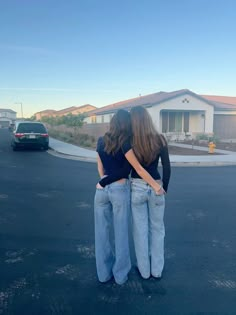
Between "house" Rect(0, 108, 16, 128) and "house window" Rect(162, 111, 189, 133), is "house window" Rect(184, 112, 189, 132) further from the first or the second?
"house" Rect(0, 108, 16, 128)

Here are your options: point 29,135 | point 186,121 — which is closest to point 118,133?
point 29,135

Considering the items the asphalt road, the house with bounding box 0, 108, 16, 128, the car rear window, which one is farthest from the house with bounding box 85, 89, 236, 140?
the house with bounding box 0, 108, 16, 128

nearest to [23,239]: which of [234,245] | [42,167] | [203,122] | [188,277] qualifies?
[188,277]

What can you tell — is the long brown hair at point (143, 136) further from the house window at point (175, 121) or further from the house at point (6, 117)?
the house at point (6, 117)

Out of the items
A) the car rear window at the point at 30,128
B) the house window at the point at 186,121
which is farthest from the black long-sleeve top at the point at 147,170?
the house window at the point at 186,121

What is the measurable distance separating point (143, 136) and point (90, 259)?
189cm

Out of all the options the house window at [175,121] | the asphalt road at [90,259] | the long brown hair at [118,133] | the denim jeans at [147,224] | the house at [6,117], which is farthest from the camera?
the house at [6,117]

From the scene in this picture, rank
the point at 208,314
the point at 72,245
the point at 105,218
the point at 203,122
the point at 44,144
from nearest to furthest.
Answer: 1. the point at 208,314
2. the point at 105,218
3. the point at 72,245
4. the point at 44,144
5. the point at 203,122

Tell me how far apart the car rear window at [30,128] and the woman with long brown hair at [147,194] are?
14.6 meters

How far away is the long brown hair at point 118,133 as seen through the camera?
3.09m

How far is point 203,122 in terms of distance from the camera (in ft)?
86.2

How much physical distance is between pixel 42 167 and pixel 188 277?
29.3 feet

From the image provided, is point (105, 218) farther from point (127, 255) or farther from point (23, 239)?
point (23, 239)

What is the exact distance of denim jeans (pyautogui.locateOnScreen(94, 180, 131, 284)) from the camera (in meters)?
3.19
